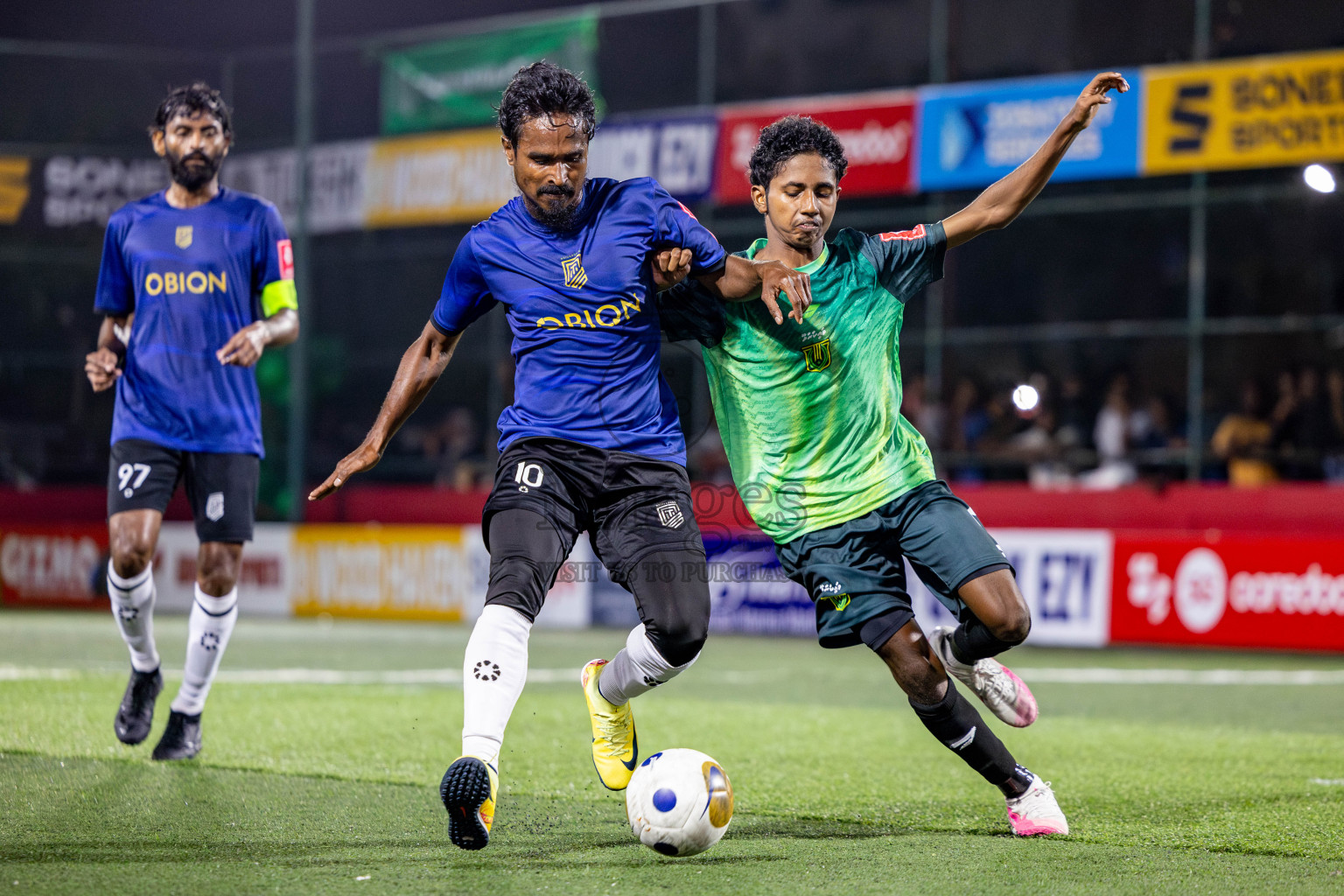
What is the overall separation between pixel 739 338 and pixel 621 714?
1.38m

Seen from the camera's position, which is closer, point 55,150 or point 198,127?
point 198,127

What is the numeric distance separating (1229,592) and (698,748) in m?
7.59

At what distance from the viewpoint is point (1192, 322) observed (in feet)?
54.1

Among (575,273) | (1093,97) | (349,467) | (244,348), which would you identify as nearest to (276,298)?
(244,348)

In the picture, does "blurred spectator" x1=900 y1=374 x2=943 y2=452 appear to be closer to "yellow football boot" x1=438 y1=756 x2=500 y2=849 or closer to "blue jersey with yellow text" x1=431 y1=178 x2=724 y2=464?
"blue jersey with yellow text" x1=431 y1=178 x2=724 y2=464

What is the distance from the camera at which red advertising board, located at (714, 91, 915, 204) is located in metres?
17.1

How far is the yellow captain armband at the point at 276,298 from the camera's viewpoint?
658 cm

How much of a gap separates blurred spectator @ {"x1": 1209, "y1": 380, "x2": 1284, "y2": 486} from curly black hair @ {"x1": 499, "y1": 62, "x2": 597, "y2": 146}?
11529 millimetres

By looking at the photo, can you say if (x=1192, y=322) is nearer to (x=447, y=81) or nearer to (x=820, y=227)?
(x=447, y=81)

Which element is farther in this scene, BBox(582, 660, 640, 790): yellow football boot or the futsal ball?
BBox(582, 660, 640, 790): yellow football boot

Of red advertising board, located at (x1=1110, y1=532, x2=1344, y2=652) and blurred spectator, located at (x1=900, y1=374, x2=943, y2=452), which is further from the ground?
blurred spectator, located at (x1=900, y1=374, x2=943, y2=452)

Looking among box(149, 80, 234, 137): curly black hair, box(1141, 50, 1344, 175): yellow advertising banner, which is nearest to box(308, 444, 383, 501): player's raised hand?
box(149, 80, 234, 137): curly black hair

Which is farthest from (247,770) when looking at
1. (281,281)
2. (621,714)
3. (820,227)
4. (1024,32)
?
(1024,32)

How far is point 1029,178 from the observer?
503 cm
